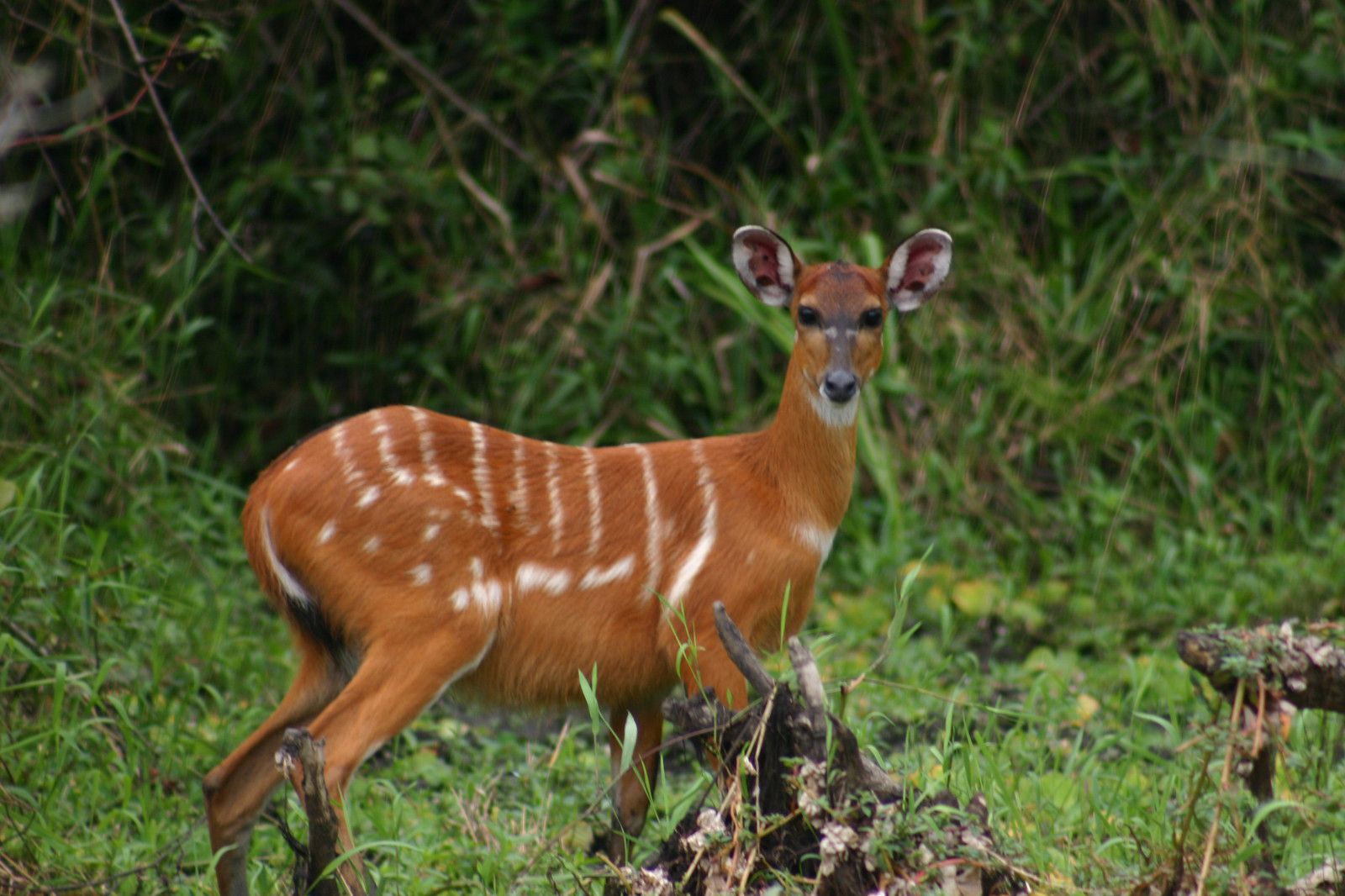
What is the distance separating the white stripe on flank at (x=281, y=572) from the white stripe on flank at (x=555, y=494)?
67cm

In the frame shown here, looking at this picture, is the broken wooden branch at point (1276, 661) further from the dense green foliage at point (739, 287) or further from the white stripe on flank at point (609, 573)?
the dense green foliage at point (739, 287)

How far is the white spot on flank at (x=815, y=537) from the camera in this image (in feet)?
15.0

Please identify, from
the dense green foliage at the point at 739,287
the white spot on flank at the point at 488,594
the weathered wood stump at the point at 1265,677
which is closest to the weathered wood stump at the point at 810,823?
the weathered wood stump at the point at 1265,677

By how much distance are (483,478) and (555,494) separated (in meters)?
0.21

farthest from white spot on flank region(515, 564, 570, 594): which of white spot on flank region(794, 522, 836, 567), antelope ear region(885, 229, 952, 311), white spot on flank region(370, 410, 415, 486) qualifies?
antelope ear region(885, 229, 952, 311)

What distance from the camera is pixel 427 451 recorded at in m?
4.53

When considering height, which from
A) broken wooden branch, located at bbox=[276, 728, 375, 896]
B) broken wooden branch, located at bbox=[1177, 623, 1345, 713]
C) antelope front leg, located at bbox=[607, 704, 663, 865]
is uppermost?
broken wooden branch, located at bbox=[1177, 623, 1345, 713]

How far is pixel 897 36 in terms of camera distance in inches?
315

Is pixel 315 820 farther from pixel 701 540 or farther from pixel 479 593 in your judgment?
pixel 701 540

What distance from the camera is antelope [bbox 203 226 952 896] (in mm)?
4301

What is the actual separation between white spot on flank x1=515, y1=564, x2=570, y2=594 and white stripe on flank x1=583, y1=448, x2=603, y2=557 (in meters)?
0.11

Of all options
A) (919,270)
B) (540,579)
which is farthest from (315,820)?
(919,270)

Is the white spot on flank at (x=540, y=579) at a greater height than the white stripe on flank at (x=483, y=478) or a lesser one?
lesser

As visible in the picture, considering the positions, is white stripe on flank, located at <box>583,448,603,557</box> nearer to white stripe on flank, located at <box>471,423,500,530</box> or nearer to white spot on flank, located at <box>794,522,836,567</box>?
white stripe on flank, located at <box>471,423,500,530</box>
